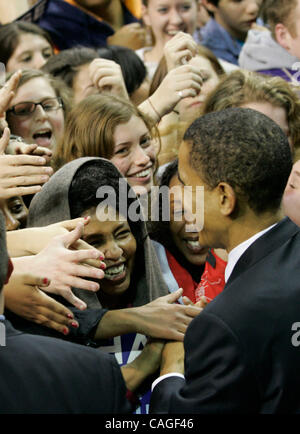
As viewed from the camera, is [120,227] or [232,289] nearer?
[232,289]

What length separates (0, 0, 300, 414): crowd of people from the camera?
4.87 feet

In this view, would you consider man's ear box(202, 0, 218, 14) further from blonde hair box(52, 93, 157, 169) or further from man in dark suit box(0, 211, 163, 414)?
man in dark suit box(0, 211, 163, 414)

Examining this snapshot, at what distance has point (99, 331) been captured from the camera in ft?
6.37

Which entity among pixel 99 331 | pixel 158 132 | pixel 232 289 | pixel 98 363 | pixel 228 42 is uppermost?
pixel 228 42

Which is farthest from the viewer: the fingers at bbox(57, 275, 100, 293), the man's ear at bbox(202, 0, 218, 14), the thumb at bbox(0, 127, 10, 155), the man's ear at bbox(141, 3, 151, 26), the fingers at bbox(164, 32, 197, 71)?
the man's ear at bbox(202, 0, 218, 14)

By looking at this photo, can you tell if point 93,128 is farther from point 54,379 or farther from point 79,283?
point 54,379

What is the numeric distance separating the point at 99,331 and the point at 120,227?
0.35 metres

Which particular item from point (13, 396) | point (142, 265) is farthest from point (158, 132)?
point (13, 396)

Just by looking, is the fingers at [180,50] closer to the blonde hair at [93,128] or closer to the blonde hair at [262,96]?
the blonde hair at [262,96]

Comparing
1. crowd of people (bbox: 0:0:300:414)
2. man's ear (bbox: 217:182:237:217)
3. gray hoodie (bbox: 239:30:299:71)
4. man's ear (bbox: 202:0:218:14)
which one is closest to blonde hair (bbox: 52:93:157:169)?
crowd of people (bbox: 0:0:300:414)

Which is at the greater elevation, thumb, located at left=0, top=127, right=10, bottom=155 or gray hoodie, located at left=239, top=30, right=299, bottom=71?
gray hoodie, located at left=239, top=30, right=299, bottom=71

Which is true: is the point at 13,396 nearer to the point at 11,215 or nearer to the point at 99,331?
the point at 99,331

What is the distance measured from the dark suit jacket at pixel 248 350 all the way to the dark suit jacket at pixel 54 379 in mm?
187

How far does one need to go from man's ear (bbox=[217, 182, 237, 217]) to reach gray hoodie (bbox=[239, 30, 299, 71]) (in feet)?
6.81
